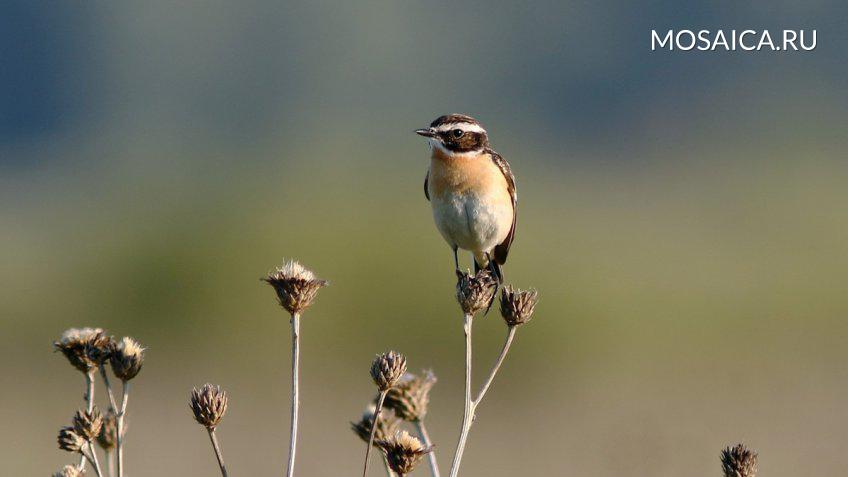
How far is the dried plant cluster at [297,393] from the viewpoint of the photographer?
463cm

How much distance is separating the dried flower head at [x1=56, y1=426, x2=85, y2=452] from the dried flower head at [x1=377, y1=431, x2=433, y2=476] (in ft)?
3.79

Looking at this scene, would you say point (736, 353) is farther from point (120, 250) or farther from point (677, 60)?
point (677, 60)

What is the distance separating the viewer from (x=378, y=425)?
5566mm

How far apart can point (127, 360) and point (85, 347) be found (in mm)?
312

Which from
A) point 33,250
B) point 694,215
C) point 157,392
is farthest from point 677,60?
point 157,392

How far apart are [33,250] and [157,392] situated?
12331mm

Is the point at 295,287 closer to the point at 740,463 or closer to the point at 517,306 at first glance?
the point at 517,306

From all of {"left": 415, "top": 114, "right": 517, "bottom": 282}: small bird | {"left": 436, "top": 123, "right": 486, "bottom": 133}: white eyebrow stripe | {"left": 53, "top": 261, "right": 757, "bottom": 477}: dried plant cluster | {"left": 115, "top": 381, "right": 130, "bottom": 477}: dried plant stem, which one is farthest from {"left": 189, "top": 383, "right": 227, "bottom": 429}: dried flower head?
{"left": 436, "top": 123, "right": 486, "bottom": 133}: white eyebrow stripe

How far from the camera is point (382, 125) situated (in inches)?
3999

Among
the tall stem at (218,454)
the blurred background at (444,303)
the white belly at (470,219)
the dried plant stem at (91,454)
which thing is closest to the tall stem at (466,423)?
the tall stem at (218,454)

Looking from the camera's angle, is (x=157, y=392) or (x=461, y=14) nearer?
(x=157, y=392)

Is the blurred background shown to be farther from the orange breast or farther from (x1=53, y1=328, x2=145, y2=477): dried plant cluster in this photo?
(x1=53, y1=328, x2=145, y2=477): dried plant cluster

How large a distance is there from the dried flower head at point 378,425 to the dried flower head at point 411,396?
0.06 meters

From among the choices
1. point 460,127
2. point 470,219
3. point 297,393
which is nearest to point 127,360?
point 297,393
